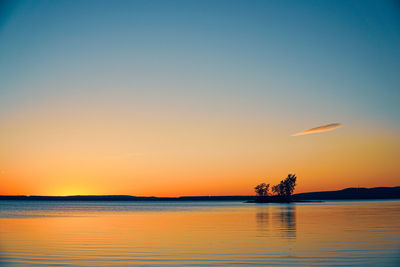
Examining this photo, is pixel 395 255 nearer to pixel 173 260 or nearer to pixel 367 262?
pixel 367 262

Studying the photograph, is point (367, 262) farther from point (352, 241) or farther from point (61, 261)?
point (61, 261)

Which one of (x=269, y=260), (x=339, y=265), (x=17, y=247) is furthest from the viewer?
(x=17, y=247)

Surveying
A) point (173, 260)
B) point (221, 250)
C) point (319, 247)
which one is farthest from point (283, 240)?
point (173, 260)

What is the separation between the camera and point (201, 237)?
33.6 m

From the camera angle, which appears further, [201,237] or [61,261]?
[201,237]

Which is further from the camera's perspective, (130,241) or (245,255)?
(130,241)

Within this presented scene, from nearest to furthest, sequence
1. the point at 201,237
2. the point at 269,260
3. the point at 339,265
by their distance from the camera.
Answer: the point at 339,265 < the point at 269,260 < the point at 201,237

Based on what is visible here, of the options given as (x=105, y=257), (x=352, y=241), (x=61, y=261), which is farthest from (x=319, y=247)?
(x=61, y=261)

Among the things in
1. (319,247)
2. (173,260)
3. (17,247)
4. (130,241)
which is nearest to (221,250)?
(173,260)

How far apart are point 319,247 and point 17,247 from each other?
2222cm

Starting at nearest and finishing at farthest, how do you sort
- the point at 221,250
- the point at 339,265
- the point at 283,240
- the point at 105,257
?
the point at 339,265, the point at 105,257, the point at 221,250, the point at 283,240

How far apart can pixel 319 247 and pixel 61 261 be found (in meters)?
17.3

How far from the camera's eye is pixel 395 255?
2277 cm

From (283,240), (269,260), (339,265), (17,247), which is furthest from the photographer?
(283,240)
